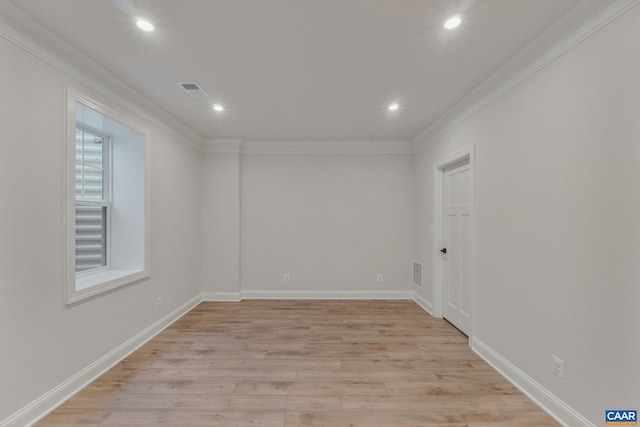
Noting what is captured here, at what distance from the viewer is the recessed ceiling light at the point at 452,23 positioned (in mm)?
1718

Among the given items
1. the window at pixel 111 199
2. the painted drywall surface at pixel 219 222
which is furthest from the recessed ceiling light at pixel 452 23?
the painted drywall surface at pixel 219 222

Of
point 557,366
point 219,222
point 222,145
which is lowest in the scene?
point 557,366

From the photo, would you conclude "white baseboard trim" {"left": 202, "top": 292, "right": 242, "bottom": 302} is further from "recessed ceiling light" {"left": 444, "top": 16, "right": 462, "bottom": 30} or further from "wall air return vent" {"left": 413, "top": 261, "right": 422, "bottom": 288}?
"recessed ceiling light" {"left": 444, "top": 16, "right": 462, "bottom": 30}

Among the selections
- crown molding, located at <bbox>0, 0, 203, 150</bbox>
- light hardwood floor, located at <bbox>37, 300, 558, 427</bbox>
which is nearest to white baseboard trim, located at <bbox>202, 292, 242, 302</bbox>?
light hardwood floor, located at <bbox>37, 300, 558, 427</bbox>

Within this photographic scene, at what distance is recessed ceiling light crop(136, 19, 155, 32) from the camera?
5.74ft

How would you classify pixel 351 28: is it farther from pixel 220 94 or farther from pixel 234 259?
pixel 234 259

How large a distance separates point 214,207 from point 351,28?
3.50 meters

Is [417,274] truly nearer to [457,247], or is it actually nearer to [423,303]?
[423,303]

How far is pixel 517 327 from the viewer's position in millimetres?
2219

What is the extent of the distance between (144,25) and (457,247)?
3.63 metres

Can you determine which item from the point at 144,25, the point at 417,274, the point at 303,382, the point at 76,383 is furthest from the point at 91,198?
the point at 417,274

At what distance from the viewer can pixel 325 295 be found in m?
4.60

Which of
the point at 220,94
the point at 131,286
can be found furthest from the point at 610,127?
the point at 131,286

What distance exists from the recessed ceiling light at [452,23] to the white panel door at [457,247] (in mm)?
1629
